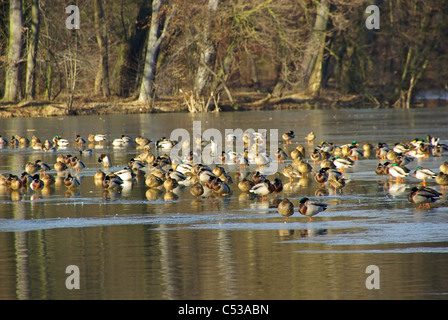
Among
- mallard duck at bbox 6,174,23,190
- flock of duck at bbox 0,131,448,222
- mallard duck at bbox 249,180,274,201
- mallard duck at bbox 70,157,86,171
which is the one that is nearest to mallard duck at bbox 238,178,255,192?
flock of duck at bbox 0,131,448,222

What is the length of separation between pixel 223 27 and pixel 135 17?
7221 mm

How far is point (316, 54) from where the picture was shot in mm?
47250

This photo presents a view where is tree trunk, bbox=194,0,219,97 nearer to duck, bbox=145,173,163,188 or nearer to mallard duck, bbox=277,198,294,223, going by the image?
duck, bbox=145,173,163,188

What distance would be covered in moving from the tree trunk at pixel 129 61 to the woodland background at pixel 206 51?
6 cm

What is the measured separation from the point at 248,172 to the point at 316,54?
31683 millimetres

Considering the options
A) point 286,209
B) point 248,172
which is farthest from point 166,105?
point 286,209

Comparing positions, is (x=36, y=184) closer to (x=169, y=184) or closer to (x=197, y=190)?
(x=169, y=184)

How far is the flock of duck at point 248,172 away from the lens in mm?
12830

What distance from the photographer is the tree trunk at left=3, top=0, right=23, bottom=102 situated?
135ft

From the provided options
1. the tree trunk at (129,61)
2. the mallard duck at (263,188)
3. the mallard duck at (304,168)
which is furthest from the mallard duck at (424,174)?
the tree trunk at (129,61)

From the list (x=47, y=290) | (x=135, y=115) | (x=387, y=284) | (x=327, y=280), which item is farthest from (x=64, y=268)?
(x=135, y=115)

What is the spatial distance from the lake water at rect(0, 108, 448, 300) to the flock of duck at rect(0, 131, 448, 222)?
0.66 feet

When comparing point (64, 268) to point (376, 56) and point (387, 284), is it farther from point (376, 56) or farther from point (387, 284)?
point (376, 56)

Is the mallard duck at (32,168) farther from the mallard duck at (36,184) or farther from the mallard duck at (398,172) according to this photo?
the mallard duck at (398,172)
